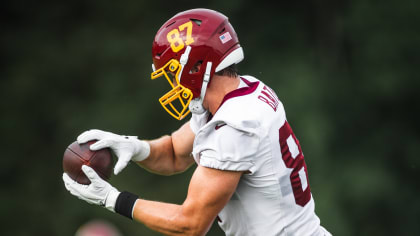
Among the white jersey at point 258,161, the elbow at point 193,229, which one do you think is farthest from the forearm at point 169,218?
the white jersey at point 258,161

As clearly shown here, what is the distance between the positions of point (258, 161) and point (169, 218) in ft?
1.82

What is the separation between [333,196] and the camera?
796cm

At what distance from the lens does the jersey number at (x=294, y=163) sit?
3393mm

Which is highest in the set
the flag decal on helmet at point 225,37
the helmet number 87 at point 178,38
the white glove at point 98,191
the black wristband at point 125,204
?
the helmet number 87 at point 178,38

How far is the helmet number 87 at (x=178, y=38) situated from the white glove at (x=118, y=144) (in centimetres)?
73

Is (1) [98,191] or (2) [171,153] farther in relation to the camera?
(2) [171,153]

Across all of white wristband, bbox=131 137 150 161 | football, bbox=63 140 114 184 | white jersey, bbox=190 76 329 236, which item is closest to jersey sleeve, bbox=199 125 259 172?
white jersey, bbox=190 76 329 236

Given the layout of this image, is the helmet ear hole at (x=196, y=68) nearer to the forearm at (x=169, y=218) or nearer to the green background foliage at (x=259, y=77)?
the forearm at (x=169, y=218)

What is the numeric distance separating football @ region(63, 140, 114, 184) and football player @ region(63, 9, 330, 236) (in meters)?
0.05

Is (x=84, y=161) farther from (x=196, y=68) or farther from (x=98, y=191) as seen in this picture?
(x=196, y=68)

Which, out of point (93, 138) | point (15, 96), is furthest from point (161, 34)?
point (15, 96)

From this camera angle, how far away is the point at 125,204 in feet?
11.3

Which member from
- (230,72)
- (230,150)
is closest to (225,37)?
(230,72)

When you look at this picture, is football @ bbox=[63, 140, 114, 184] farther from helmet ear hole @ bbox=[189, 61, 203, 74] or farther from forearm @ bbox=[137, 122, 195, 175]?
helmet ear hole @ bbox=[189, 61, 203, 74]
